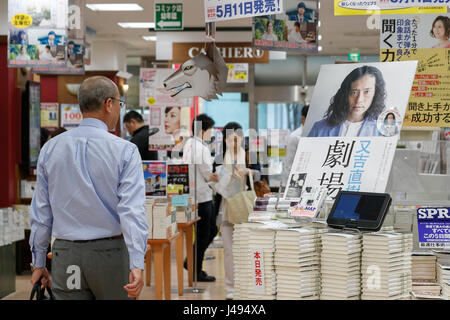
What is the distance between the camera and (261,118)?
17578mm

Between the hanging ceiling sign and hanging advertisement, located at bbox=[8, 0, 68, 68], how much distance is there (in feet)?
14.6

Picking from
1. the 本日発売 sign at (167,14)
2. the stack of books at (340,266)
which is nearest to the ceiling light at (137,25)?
the 本日発売 sign at (167,14)

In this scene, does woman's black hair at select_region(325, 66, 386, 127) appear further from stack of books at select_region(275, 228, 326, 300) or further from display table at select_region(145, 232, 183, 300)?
display table at select_region(145, 232, 183, 300)

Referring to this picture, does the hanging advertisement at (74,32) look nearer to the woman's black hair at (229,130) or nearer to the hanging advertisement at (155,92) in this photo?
the hanging advertisement at (155,92)

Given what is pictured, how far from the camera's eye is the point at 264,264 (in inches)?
118

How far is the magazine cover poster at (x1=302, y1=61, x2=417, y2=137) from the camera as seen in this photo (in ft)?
11.6

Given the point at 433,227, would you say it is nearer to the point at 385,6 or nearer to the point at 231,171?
the point at 385,6

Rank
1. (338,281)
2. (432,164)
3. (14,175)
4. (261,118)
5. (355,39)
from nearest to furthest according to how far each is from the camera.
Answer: (338,281) < (432,164) < (14,175) < (355,39) < (261,118)

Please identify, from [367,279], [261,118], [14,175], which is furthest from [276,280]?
[261,118]

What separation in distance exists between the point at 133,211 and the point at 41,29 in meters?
4.19

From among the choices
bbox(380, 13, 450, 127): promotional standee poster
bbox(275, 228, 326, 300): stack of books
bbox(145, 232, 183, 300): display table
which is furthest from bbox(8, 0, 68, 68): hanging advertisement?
bbox(275, 228, 326, 300): stack of books

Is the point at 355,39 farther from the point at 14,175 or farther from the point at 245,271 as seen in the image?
the point at 245,271

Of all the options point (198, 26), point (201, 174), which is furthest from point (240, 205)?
point (198, 26)

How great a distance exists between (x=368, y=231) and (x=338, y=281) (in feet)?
0.89
